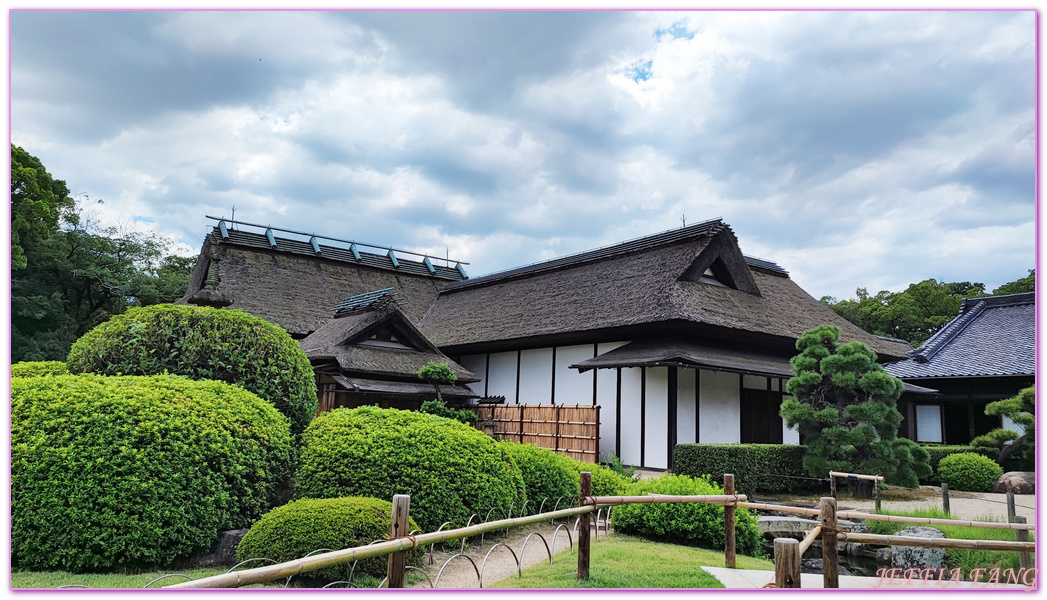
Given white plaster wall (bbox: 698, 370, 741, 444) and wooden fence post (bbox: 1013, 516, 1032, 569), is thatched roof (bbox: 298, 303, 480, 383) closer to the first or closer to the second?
white plaster wall (bbox: 698, 370, 741, 444)

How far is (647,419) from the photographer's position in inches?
572

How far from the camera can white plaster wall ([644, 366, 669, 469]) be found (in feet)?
46.3

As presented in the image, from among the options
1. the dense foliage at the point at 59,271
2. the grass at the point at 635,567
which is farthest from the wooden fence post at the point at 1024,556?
the dense foliage at the point at 59,271

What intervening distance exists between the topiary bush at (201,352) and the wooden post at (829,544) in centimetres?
509

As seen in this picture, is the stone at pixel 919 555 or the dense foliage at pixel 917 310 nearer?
the stone at pixel 919 555

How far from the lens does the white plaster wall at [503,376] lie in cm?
1846

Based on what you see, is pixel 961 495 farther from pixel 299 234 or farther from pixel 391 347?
pixel 299 234

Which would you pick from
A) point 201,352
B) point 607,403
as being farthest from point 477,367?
point 201,352

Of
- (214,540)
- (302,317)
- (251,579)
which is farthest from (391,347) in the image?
(251,579)

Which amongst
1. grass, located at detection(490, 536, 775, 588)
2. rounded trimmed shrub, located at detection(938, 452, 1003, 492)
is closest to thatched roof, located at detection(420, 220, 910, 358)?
rounded trimmed shrub, located at detection(938, 452, 1003, 492)

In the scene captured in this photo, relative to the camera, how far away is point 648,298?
15523mm

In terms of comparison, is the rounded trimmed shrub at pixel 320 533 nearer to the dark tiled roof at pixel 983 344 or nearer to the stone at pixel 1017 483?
the stone at pixel 1017 483

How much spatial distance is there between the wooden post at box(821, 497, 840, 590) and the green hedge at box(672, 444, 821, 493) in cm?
691

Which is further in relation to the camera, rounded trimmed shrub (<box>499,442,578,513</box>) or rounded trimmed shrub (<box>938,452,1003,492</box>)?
rounded trimmed shrub (<box>938,452,1003,492</box>)
